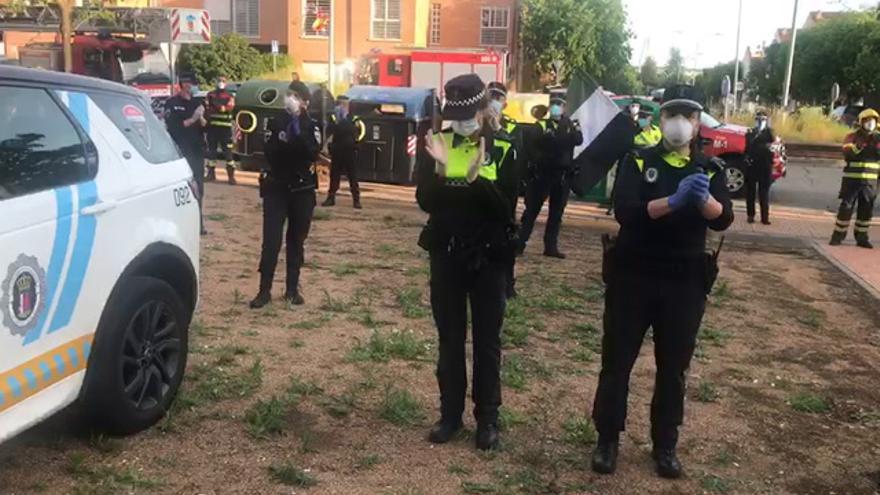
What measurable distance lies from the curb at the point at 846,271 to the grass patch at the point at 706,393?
12.8 feet

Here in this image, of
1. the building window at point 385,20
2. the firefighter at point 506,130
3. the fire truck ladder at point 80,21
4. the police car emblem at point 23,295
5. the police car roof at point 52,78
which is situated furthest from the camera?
the building window at point 385,20

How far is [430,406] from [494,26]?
1576 inches

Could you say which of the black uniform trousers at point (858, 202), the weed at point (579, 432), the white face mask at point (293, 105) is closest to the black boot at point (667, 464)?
the weed at point (579, 432)

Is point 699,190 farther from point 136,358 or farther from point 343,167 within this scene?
point 343,167

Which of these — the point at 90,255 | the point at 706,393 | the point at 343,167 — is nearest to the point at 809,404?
the point at 706,393

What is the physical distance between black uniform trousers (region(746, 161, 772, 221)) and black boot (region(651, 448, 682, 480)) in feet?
33.7

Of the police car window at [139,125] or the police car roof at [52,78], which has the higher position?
the police car roof at [52,78]

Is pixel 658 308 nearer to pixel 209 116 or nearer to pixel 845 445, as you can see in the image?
pixel 845 445

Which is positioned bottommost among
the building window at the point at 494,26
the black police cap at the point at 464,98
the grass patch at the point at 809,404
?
the grass patch at the point at 809,404

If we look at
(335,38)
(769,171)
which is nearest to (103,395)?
(769,171)

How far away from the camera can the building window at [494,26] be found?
141ft

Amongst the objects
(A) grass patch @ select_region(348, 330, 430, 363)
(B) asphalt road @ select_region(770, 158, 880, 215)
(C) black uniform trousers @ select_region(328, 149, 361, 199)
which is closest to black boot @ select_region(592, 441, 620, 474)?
(A) grass patch @ select_region(348, 330, 430, 363)

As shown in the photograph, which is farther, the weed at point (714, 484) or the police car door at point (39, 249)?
the weed at point (714, 484)

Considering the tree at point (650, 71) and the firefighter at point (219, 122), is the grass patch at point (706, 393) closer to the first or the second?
the firefighter at point (219, 122)
